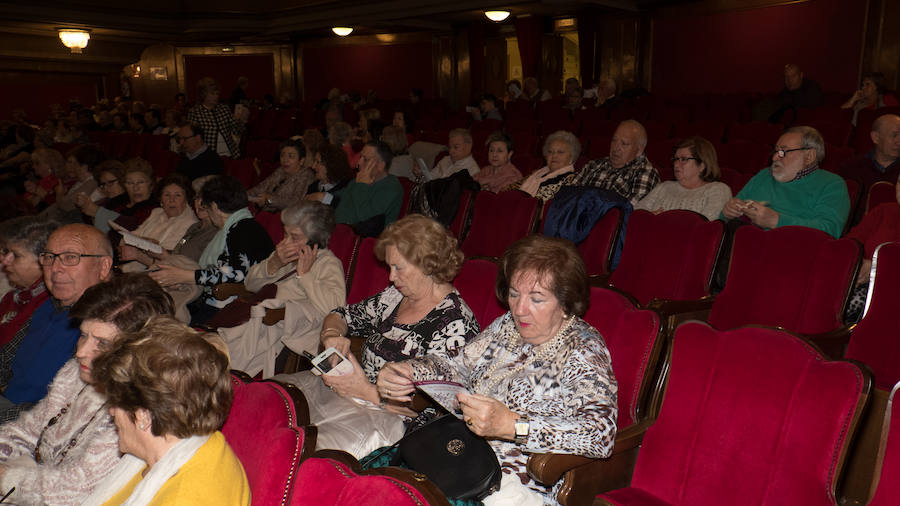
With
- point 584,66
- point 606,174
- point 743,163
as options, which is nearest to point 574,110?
point 584,66

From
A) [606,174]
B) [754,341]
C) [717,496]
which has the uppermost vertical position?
[606,174]

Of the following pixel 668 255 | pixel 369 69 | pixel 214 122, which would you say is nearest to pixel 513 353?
pixel 668 255

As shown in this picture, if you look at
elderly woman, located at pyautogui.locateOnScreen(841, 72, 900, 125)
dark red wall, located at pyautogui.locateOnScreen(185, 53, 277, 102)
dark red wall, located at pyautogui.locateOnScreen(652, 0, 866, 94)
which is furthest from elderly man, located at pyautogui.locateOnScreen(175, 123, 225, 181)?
dark red wall, located at pyautogui.locateOnScreen(185, 53, 277, 102)

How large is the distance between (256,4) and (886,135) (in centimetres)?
1322

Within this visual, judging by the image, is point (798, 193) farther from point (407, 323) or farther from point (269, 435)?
point (269, 435)

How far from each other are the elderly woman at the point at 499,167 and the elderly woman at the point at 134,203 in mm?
2410

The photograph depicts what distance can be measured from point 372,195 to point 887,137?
3.25m

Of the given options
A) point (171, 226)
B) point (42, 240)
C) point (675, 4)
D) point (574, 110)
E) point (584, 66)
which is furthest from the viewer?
point (584, 66)

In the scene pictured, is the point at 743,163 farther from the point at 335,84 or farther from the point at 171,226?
the point at 335,84

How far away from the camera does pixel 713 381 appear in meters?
1.79

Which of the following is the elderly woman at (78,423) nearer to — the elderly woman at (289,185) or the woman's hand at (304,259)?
the woman's hand at (304,259)

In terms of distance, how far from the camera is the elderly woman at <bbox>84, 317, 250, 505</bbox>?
138 centimetres

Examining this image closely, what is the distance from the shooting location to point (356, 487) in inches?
48.0

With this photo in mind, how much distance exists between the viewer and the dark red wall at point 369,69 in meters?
15.3
